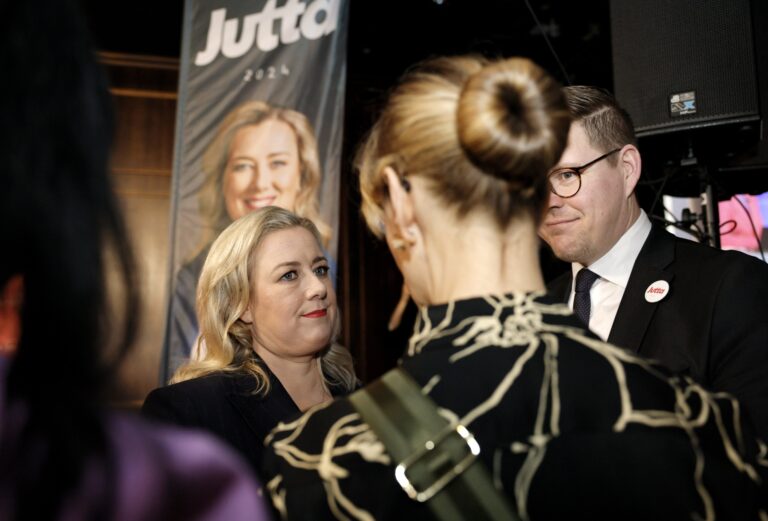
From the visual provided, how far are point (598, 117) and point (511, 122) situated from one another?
1159mm

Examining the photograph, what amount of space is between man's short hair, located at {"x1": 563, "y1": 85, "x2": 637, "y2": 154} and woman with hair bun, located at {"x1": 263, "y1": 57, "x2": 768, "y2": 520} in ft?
3.37

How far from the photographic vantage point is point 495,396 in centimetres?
96

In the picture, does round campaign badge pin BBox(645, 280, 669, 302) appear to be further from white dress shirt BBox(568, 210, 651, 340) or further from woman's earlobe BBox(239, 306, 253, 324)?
woman's earlobe BBox(239, 306, 253, 324)

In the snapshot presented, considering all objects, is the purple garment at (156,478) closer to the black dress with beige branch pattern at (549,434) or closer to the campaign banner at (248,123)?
the black dress with beige branch pattern at (549,434)

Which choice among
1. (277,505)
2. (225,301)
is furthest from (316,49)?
(277,505)

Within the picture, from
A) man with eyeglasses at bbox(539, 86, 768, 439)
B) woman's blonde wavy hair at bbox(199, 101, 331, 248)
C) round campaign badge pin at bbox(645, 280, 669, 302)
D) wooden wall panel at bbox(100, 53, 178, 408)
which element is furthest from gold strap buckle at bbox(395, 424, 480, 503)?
wooden wall panel at bbox(100, 53, 178, 408)

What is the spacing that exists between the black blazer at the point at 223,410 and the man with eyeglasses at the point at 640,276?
93 centimetres

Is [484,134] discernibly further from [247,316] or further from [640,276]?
[247,316]

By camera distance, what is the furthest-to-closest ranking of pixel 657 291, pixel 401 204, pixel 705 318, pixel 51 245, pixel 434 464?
pixel 657 291 → pixel 705 318 → pixel 401 204 → pixel 434 464 → pixel 51 245

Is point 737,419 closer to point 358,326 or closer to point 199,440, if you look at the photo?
point 199,440

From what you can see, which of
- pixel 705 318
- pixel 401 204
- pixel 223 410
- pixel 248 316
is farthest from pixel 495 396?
pixel 248 316

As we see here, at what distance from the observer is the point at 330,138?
10.8 feet

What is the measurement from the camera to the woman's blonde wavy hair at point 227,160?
3.24 m

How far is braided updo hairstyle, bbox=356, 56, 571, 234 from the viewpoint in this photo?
99 centimetres
